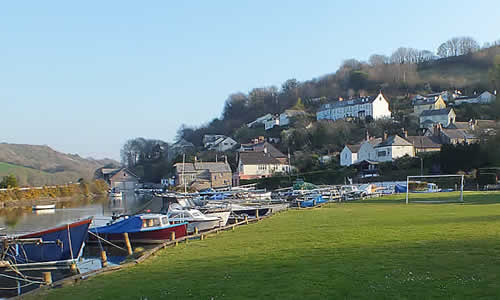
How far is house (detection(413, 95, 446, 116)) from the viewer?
136375 mm

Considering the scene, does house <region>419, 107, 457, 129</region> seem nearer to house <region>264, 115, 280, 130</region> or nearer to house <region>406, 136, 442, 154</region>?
house <region>406, 136, 442, 154</region>

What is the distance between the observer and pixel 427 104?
137375 millimetres

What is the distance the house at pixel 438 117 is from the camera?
124 m

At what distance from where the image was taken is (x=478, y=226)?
22.6m

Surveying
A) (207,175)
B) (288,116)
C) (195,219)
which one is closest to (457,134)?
(207,175)

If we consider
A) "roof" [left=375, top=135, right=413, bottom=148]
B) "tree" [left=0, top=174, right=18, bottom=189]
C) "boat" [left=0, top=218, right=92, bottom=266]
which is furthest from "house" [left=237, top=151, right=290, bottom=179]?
"boat" [left=0, top=218, right=92, bottom=266]

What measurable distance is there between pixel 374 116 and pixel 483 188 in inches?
2770

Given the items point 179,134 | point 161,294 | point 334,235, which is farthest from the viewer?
point 179,134

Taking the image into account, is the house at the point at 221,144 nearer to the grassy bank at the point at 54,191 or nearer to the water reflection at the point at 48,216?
the grassy bank at the point at 54,191

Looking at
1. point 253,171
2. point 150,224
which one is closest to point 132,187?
point 253,171

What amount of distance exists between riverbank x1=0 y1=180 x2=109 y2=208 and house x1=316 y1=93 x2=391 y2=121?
7140 cm

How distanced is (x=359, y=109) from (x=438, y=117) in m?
23.7

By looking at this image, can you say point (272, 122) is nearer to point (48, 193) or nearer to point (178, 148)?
point (178, 148)

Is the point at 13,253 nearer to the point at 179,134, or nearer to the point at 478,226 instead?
the point at 478,226
